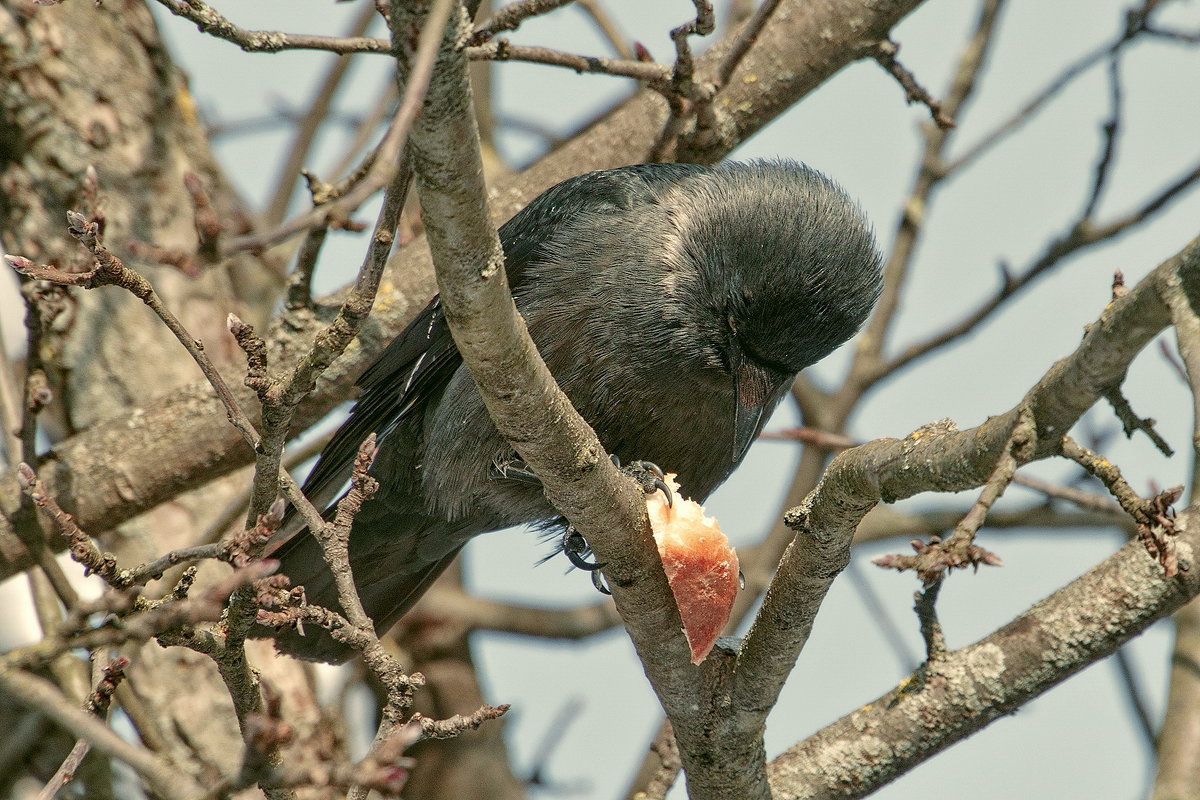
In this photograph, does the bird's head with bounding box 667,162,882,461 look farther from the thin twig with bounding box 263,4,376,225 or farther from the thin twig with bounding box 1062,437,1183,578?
the thin twig with bounding box 263,4,376,225

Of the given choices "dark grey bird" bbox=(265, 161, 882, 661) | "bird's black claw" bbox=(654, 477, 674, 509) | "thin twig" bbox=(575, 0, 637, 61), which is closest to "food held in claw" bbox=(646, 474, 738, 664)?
"bird's black claw" bbox=(654, 477, 674, 509)

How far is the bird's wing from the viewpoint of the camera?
4.36m

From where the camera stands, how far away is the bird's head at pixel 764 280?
4242 mm

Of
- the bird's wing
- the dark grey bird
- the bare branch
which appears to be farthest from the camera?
the bird's wing

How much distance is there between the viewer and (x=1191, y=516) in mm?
3539

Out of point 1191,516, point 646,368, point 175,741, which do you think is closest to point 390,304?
point 646,368

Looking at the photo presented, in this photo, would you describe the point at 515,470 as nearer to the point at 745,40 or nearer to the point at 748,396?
the point at 748,396

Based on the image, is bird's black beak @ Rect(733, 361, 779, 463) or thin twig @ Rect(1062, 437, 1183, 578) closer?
thin twig @ Rect(1062, 437, 1183, 578)

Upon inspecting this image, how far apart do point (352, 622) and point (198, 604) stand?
0.69 metres

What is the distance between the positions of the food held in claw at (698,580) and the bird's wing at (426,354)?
127cm

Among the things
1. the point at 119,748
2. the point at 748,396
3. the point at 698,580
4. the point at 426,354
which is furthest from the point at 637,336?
the point at 119,748

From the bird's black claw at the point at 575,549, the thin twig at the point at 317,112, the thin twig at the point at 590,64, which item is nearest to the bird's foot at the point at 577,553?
the bird's black claw at the point at 575,549

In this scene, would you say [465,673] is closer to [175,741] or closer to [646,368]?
[175,741]

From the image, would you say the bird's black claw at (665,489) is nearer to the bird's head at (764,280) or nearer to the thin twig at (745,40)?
the bird's head at (764,280)
